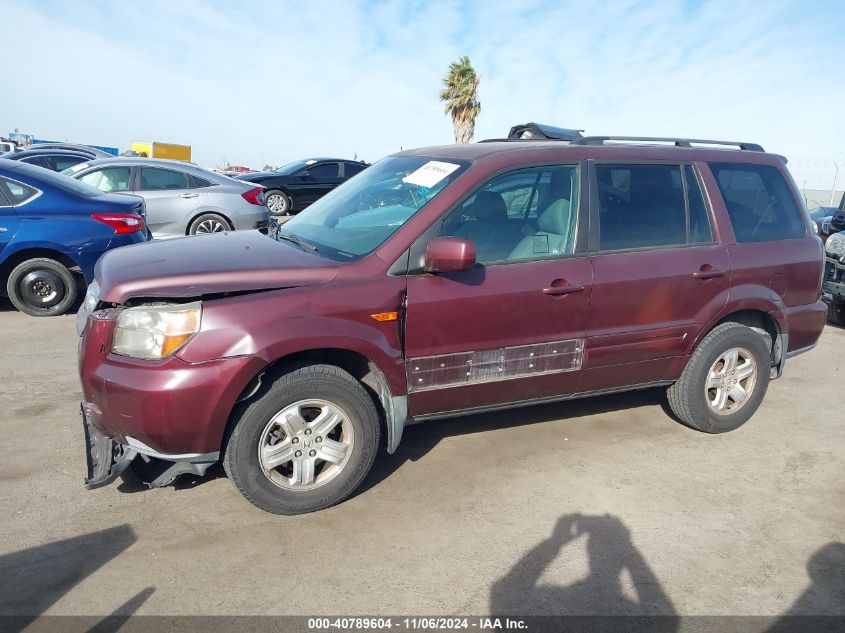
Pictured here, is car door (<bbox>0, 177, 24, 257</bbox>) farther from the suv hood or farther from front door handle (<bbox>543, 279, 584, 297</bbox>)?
front door handle (<bbox>543, 279, 584, 297</bbox>)

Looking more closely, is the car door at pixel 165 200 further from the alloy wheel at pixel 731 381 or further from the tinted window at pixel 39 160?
the alloy wheel at pixel 731 381

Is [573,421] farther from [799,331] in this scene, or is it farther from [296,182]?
[296,182]

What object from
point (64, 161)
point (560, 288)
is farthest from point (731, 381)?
point (64, 161)

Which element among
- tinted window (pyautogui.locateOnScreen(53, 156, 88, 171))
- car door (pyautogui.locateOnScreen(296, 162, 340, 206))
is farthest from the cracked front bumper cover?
car door (pyautogui.locateOnScreen(296, 162, 340, 206))

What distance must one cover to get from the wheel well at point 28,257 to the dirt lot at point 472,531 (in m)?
2.65

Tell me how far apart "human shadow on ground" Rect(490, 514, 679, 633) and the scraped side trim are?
0.91m

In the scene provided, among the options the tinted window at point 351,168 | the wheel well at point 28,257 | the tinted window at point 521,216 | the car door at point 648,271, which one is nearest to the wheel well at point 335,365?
the tinted window at point 521,216

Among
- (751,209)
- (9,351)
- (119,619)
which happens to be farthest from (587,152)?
(9,351)

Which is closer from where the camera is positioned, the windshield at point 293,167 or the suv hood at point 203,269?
the suv hood at point 203,269

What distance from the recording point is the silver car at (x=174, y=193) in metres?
9.50

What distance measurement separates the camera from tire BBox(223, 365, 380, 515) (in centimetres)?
318

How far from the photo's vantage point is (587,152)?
4.04 m

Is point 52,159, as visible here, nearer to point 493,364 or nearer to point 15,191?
point 15,191

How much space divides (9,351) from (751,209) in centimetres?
600
